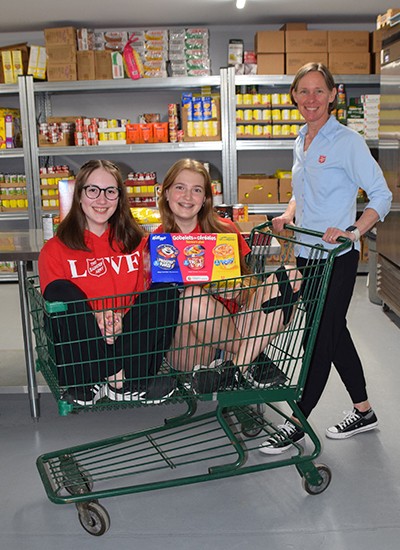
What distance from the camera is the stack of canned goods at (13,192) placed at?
7.03 meters

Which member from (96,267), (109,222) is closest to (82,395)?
(96,267)

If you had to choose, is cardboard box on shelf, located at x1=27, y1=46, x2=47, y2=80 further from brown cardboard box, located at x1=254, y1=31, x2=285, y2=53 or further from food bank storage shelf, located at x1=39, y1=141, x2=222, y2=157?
brown cardboard box, located at x1=254, y1=31, x2=285, y2=53

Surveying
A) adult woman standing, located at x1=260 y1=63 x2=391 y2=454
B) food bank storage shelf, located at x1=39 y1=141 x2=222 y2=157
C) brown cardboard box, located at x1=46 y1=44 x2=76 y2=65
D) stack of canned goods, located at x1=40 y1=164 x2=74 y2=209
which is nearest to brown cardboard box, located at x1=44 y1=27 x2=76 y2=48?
brown cardboard box, located at x1=46 y1=44 x2=76 y2=65

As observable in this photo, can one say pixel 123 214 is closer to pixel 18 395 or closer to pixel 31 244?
pixel 31 244

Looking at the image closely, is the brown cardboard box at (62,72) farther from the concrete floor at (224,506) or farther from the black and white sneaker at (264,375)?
the black and white sneaker at (264,375)

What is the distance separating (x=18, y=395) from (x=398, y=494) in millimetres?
2191

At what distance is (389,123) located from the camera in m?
5.10

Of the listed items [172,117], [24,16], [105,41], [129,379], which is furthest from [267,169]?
[129,379]

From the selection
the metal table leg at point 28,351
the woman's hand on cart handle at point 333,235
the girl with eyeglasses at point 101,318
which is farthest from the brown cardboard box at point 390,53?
the metal table leg at point 28,351

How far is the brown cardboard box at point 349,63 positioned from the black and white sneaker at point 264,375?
491 cm

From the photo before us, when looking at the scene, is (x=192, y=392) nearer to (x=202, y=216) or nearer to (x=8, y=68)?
(x=202, y=216)

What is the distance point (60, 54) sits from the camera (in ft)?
21.9

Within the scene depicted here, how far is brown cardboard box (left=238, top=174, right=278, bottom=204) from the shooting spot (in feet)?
22.3

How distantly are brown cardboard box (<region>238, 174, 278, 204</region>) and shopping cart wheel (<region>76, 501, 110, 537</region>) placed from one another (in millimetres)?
4816
